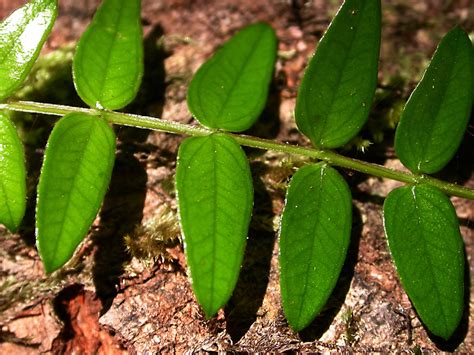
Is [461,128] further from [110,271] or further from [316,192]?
[110,271]

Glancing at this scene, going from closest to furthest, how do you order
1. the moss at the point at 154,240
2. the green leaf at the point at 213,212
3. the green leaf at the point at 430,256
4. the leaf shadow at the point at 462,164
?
1. the green leaf at the point at 213,212
2. the green leaf at the point at 430,256
3. the moss at the point at 154,240
4. the leaf shadow at the point at 462,164

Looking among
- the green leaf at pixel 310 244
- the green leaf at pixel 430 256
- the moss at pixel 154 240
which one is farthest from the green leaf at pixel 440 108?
the moss at pixel 154 240

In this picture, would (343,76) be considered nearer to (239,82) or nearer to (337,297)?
(239,82)

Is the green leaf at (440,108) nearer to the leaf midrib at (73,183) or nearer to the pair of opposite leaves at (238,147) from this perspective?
the pair of opposite leaves at (238,147)

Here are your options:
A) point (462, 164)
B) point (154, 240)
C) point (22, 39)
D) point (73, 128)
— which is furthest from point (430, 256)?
A: point (22, 39)

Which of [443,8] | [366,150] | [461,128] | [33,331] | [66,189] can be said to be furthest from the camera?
[443,8]

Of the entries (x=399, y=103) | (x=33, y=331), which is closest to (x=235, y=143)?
(x=399, y=103)

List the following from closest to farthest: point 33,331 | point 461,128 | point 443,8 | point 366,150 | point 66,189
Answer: point 66,189, point 461,128, point 33,331, point 366,150, point 443,8
